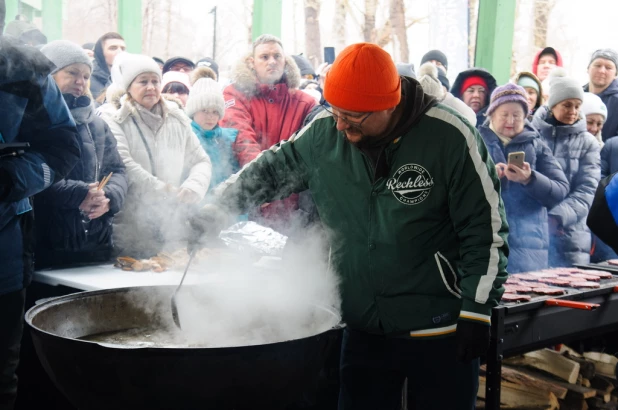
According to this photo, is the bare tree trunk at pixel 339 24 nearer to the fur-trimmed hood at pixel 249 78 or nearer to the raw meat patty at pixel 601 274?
the fur-trimmed hood at pixel 249 78

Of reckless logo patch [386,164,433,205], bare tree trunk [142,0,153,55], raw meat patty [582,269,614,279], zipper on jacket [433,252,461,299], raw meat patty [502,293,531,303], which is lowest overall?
raw meat patty [582,269,614,279]

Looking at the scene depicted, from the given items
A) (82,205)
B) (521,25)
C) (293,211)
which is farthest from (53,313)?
(521,25)

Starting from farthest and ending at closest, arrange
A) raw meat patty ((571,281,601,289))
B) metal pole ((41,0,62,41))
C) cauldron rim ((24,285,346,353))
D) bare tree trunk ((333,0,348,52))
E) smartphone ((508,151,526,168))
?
bare tree trunk ((333,0,348,52)), metal pole ((41,0,62,41)), smartphone ((508,151,526,168)), raw meat patty ((571,281,601,289)), cauldron rim ((24,285,346,353))

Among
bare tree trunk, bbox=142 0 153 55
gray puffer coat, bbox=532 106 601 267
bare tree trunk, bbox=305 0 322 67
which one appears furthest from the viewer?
bare tree trunk, bbox=305 0 322 67

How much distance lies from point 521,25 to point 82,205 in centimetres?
1338

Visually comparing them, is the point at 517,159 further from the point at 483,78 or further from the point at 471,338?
the point at 471,338

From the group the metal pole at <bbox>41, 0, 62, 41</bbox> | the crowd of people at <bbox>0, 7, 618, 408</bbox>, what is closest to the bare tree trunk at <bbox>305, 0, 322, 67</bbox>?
the metal pole at <bbox>41, 0, 62, 41</bbox>

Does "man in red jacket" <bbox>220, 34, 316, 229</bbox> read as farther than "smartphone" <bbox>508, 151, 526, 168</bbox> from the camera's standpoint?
Yes

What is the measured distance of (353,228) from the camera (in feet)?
7.52

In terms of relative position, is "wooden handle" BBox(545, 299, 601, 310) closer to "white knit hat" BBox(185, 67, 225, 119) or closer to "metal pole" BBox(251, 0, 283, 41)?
"white knit hat" BBox(185, 67, 225, 119)

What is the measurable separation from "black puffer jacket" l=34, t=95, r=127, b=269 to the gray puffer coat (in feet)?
10.8

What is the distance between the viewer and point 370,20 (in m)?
13.7

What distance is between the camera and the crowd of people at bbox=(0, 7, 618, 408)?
7.12ft

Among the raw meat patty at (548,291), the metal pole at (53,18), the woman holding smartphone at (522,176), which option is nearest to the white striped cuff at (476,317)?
the raw meat patty at (548,291)
